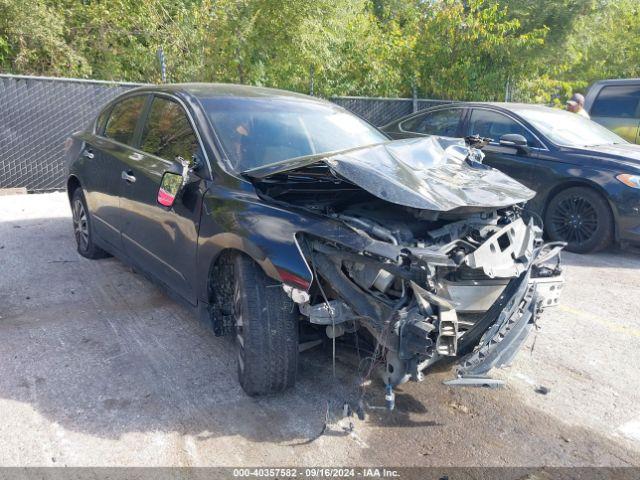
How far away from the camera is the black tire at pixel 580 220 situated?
644 centimetres

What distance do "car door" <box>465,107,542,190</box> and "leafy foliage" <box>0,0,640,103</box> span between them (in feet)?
15.4

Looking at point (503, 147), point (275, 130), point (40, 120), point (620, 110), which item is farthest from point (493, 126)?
point (40, 120)

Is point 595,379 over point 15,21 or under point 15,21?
under

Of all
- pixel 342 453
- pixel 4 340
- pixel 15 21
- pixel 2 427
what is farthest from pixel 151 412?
pixel 15 21

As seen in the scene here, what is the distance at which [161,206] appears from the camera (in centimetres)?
394

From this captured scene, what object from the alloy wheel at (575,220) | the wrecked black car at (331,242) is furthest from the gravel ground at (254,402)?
the alloy wheel at (575,220)

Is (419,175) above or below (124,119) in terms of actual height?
below

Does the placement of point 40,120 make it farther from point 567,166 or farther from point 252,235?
point 567,166

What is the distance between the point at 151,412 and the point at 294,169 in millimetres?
1609

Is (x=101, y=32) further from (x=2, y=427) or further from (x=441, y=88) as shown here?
(x=2, y=427)

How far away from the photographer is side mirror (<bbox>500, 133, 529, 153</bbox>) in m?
6.24

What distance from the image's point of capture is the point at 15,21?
32.5 feet

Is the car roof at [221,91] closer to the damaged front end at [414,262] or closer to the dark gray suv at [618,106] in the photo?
the damaged front end at [414,262]

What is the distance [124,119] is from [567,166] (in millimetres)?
4941
